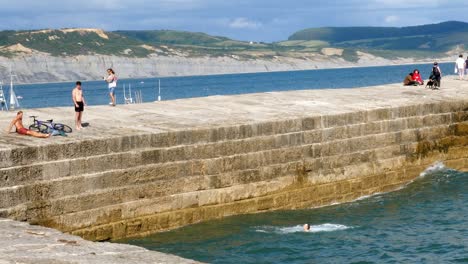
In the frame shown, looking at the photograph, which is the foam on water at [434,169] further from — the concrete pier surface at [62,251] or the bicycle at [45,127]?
the concrete pier surface at [62,251]

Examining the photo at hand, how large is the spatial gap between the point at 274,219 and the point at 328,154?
130 inches

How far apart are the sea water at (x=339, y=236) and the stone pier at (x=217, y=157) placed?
52 cm

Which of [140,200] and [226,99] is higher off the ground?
[226,99]

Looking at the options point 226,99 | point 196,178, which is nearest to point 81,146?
point 196,178

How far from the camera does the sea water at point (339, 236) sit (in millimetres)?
18766

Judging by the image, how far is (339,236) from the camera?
67.6ft

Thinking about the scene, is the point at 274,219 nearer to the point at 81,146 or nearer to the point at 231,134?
the point at 231,134

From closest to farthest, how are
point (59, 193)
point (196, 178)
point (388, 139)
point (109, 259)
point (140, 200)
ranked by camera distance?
point (109, 259)
point (59, 193)
point (140, 200)
point (196, 178)
point (388, 139)

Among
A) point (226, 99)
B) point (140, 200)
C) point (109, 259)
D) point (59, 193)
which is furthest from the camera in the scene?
point (226, 99)

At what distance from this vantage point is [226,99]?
93.3 feet

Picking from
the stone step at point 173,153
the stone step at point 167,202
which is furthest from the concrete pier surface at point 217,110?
the stone step at point 167,202

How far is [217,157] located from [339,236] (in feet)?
11.8

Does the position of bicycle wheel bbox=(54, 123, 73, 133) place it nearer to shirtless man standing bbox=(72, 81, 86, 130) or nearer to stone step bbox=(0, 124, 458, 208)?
shirtless man standing bbox=(72, 81, 86, 130)

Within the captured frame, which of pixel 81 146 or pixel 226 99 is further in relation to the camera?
pixel 226 99
